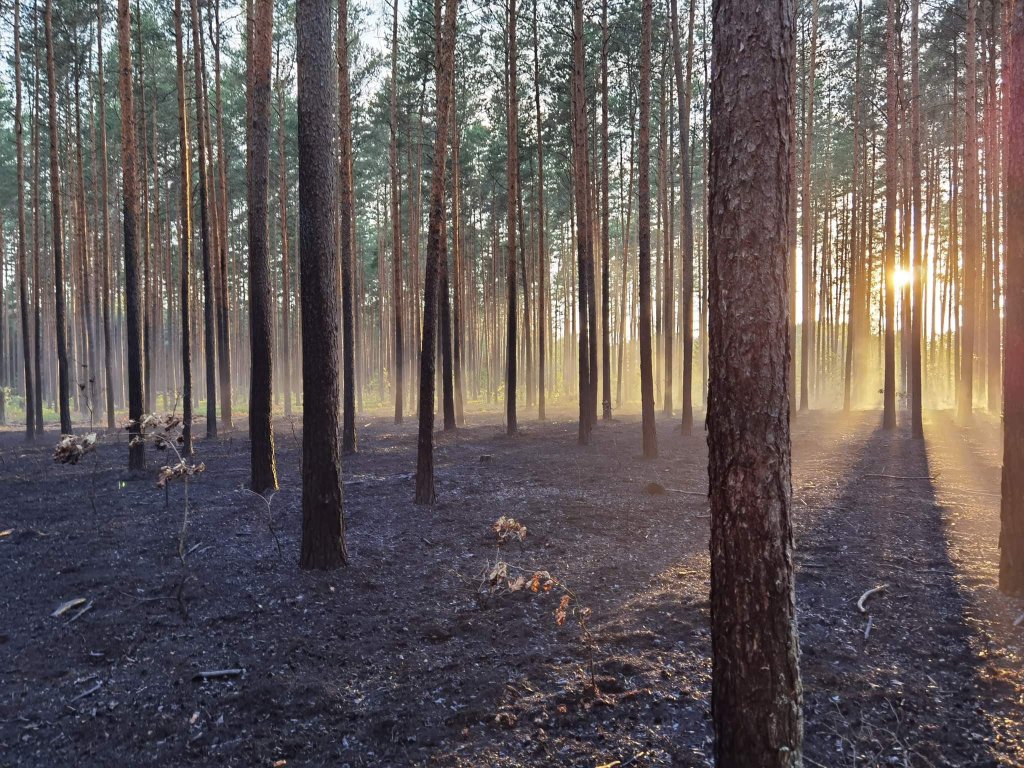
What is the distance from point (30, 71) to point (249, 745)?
2187 cm

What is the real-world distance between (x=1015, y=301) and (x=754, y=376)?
4016 millimetres

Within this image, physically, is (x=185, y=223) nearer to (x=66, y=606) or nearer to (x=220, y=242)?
(x=220, y=242)

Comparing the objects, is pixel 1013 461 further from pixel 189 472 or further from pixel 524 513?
pixel 189 472

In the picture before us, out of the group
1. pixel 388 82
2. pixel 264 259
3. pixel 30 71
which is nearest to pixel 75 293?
pixel 30 71

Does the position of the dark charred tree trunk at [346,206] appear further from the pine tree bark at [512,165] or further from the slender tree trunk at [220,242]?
the pine tree bark at [512,165]

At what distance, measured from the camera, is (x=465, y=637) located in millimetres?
4793

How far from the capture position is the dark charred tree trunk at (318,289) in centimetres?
590

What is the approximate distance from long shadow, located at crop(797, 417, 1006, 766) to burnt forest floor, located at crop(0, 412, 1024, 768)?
19 mm

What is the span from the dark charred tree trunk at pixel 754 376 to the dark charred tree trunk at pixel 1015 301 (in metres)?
3.74

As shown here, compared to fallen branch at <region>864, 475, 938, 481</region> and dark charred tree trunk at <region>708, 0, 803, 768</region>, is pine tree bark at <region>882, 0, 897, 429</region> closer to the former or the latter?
fallen branch at <region>864, 475, 938, 481</region>

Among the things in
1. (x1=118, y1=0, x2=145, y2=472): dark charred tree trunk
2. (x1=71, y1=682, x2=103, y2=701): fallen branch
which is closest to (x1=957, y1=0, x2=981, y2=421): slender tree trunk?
(x1=118, y1=0, x2=145, y2=472): dark charred tree trunk

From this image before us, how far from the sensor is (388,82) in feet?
68.6

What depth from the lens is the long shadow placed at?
320cm

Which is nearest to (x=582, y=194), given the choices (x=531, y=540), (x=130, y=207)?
(x=130, y=207)
